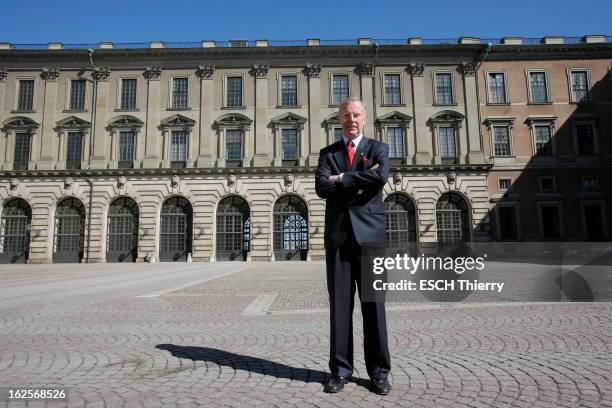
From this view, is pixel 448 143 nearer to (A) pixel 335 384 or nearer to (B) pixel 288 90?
(B) pixel 288 90

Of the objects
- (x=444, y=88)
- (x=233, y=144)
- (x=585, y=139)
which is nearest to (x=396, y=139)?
(x=444, y=88)

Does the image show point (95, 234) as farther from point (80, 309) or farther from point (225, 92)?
point (80, 309)

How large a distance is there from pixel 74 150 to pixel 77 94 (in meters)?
4.44

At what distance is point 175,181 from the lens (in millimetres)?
31297

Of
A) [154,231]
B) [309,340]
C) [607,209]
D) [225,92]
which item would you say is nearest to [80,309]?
[309,340]

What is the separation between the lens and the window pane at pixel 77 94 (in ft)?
108

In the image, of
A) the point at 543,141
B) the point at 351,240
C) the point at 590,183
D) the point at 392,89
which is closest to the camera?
the point at 351,240

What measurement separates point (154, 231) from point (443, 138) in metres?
22.6

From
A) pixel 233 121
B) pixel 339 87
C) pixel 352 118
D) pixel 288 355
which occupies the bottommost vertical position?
pixel 288 355

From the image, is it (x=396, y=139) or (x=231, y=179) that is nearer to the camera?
→ (x=231, y=179)

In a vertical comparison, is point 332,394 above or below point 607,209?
below

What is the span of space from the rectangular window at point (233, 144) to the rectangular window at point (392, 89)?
11.7m

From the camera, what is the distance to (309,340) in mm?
5152

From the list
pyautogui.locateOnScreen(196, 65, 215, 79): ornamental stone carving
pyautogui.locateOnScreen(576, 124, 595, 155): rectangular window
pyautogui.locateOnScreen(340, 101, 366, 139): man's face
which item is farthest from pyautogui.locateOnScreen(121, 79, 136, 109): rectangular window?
pyautogui.locateOnScreen(576, 124, 595, 155): rectangular window
